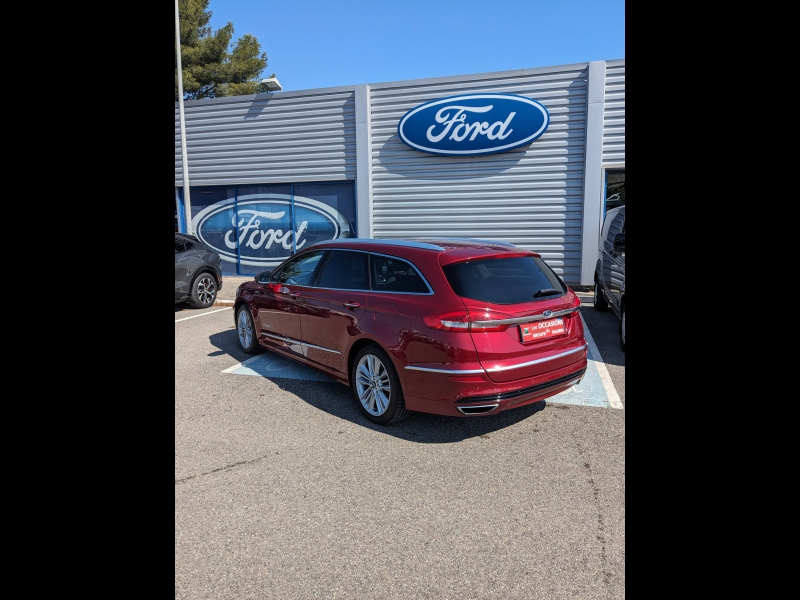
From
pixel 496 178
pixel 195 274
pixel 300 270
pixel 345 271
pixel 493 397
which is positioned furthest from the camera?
pixel 496 178

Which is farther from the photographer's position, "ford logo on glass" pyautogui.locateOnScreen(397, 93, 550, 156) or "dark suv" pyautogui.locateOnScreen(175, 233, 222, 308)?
"ford logo on glass" pyautogui.locateOnScreen(397, 93, 550, 156)

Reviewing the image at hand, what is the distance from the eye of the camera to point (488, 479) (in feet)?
11.5

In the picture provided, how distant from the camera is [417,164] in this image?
43.4 feet

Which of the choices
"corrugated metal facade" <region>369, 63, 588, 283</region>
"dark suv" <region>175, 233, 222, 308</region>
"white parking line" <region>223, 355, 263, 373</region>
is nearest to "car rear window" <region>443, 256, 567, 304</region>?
"white parking line" <region>223, 355, 263, 373</region>

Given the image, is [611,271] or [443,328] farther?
[611,271]

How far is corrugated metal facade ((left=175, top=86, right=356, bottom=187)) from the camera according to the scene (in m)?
13.9

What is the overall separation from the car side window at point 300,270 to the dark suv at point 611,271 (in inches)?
132

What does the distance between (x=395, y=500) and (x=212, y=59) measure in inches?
1504

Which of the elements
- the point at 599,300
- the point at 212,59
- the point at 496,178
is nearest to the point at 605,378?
the point at 599,300

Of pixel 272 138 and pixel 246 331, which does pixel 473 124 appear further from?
pixel 246 331

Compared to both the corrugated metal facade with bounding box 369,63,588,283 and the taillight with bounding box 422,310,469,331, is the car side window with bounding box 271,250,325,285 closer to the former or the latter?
the taillight with bounding box 422,310,469,331
